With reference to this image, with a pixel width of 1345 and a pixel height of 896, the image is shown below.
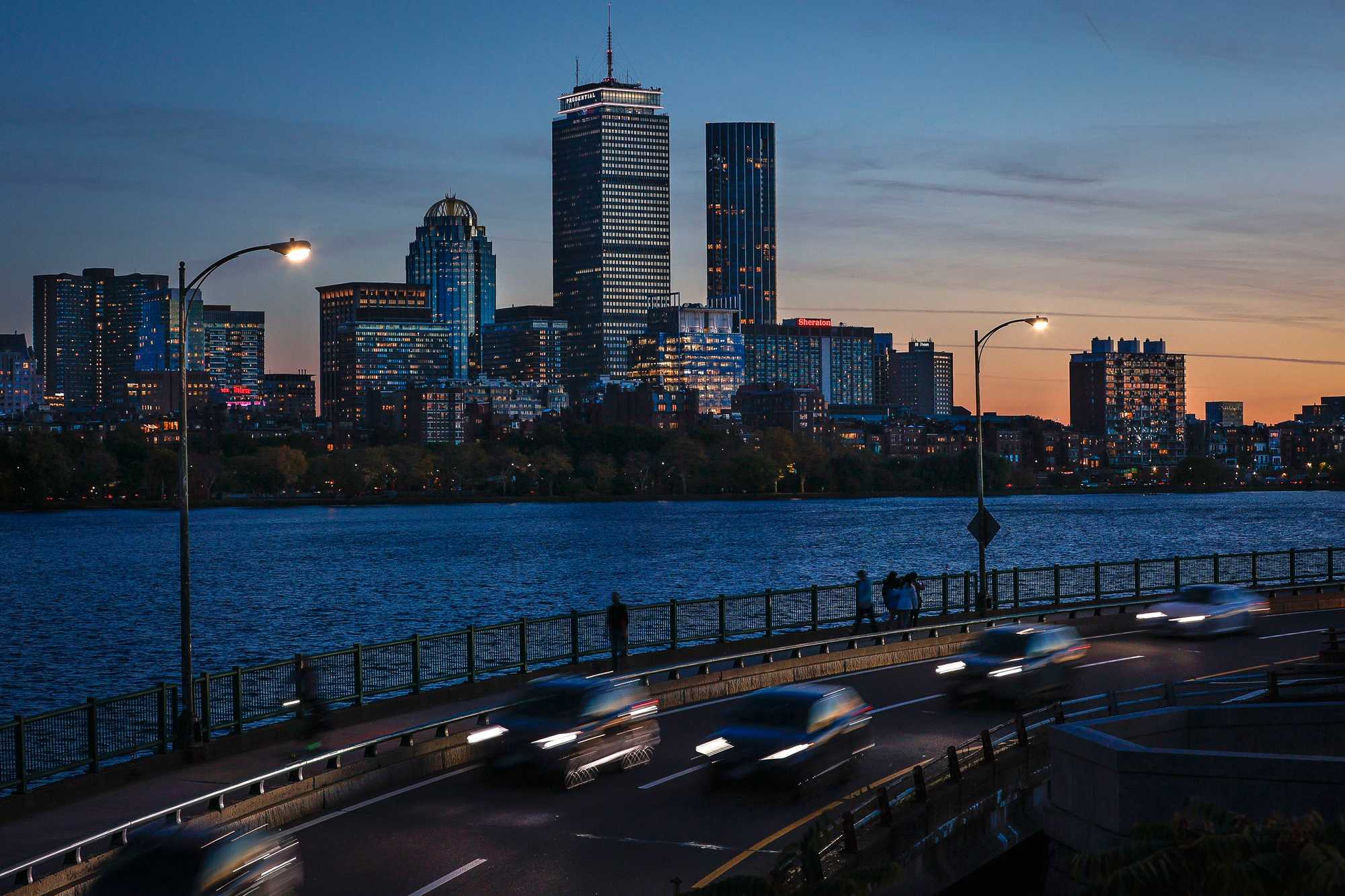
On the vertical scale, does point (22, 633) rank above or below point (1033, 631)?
below

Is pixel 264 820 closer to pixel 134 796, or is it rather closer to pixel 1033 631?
pixel 134 796

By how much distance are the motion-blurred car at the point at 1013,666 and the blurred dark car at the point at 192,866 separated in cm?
1532

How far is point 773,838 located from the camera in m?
17.4

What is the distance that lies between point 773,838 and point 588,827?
2.41m

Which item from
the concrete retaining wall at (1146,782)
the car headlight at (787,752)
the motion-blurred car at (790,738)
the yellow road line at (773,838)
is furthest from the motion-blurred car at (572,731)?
the concrete retaining wall at (1146,782)

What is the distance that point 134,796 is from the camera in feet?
64.5

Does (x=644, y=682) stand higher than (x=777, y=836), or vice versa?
(x=644, y=682)

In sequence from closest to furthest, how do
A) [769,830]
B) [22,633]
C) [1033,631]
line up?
[769,830]
[1033,631]
[22,633]

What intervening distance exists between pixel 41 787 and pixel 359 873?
21.0 feet

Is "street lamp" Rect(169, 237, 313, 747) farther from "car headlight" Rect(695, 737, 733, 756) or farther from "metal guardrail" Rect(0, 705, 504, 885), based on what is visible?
"car headlight" Rect(695, 737, 733, 756)

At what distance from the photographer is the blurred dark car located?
12.5m

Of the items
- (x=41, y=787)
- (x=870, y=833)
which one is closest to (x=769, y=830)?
(x=870, y=833)

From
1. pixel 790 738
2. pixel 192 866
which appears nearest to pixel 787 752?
pixel 790 738

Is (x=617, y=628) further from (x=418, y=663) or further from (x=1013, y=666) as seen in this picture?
(x=1013, y=666)
